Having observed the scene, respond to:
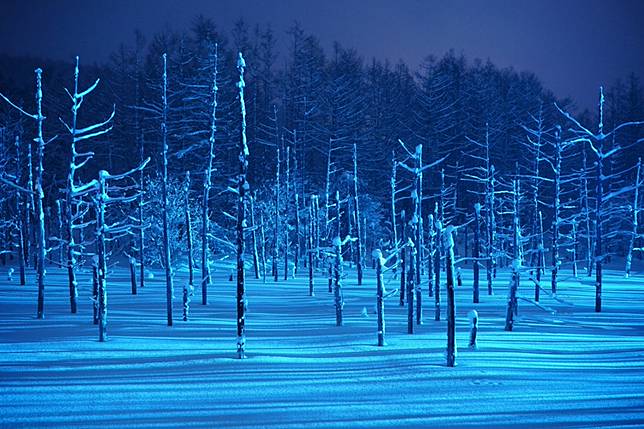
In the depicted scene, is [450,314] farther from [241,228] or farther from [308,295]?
[308,295]

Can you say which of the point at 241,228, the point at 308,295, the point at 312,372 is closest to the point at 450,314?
the point at 312,372

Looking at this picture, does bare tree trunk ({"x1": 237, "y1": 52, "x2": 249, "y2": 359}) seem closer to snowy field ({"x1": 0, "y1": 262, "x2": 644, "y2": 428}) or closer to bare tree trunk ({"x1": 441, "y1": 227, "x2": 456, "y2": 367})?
snowy field ({"x1": 0, "y1": 262, "x2": 644, "y2": 428})

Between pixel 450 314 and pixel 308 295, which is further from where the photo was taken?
pixel 308 295

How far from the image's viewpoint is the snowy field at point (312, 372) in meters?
8.71

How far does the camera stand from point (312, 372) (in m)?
11.7

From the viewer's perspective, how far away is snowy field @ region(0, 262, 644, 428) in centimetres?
871

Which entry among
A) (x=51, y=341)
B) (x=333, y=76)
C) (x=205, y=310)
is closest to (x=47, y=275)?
(x=205, y=310)

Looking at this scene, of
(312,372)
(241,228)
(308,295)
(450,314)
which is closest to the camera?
(312,372)

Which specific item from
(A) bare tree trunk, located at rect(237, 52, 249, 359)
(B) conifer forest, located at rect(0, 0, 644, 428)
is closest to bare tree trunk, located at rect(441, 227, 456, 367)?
(B) conifer forest, located at rect(0, 0, 644, 428)

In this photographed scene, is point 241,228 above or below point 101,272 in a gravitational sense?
above

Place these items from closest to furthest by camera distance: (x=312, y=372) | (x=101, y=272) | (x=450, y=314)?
(x=312, y=372) < (x=450, y=314) < (x=101, y=272)

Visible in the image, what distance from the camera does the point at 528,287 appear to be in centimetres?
3052

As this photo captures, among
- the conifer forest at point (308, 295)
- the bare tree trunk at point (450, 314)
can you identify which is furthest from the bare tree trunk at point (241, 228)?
the bare tree trunk at point (450, 314)

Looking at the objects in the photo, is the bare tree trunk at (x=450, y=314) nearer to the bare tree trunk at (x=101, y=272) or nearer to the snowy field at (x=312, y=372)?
A: the snowy field at (x=312, y=372)
